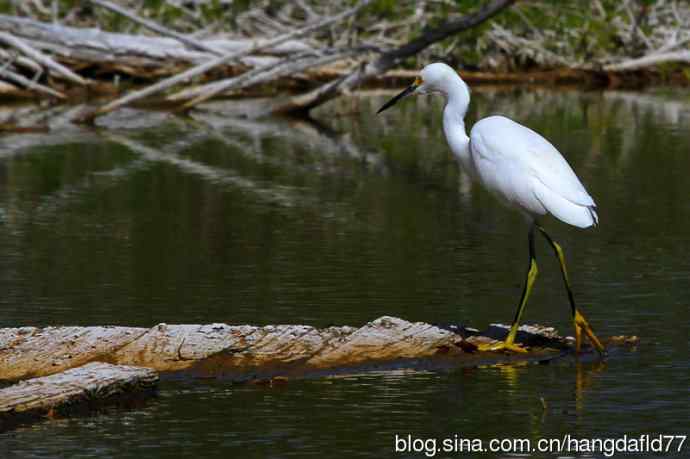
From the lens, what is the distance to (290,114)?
2708 centimetres

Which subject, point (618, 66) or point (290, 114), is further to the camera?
point (618, 66)

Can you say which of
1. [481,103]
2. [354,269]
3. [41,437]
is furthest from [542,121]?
[41,437]

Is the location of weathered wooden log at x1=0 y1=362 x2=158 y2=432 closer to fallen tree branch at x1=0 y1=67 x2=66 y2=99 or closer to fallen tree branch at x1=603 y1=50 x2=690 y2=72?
fallen tree branch at x1=0 y1=67 x2=66 y2=99

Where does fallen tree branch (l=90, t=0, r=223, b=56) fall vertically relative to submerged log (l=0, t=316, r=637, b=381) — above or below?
above

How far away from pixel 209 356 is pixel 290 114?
1835cm

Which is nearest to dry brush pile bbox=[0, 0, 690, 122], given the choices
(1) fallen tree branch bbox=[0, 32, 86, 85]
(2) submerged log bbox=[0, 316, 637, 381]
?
(1) fallen tree branch bbox=[0, 32, 86, 85]

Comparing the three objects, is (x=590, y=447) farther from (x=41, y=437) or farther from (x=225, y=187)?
(x=225, y=187)

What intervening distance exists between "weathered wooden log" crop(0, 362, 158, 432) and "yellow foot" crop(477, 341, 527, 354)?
6.63ft

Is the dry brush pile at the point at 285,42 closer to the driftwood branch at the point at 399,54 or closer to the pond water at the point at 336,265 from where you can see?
the driftwood branch at the point at 399,54

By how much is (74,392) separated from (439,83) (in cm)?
344

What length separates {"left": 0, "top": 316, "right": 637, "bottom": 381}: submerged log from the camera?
8.87 meters

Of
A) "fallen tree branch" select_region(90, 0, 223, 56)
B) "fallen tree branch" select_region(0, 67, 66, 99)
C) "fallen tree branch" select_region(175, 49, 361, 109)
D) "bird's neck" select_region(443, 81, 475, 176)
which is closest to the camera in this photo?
"bird's neck" select_region(443, 81, 475, 176)

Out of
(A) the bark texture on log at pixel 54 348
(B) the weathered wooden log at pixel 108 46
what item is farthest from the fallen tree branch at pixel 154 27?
(A) the bark texture on log at pixel 54 348

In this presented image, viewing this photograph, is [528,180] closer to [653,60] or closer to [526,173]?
[526,173]
